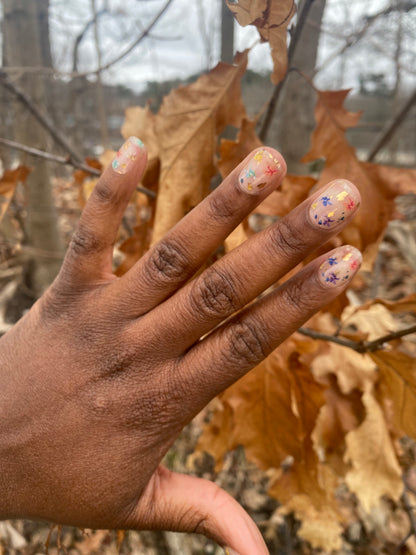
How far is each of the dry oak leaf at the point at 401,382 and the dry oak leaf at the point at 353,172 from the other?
0.88ft

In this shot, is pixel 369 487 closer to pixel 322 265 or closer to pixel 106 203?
pixel 322 265

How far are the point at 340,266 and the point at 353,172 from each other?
48 cm

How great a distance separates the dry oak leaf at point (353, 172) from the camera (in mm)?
925

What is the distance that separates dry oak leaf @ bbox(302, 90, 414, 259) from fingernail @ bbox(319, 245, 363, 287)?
39cm

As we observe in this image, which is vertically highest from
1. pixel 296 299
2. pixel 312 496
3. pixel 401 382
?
pixel 296 299

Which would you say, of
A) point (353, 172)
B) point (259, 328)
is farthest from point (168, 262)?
point (353, 172)

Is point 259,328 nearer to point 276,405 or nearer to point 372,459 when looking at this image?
point 276,405

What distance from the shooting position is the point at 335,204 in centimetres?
55

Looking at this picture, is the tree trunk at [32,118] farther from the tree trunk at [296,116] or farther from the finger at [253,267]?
the finger at [253,267]

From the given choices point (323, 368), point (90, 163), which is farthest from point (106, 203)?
point (323, 368)

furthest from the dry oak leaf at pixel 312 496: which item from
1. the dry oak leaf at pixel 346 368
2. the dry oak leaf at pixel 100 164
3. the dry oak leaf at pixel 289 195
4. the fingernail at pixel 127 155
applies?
the dry oak leaf at pixel 100 164

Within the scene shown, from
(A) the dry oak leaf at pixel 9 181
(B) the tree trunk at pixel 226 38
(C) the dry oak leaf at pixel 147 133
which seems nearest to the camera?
(C) the dry oak leaf at pixel 147 133

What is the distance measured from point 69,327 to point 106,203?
0.82 ft

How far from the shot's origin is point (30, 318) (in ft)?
2.66
